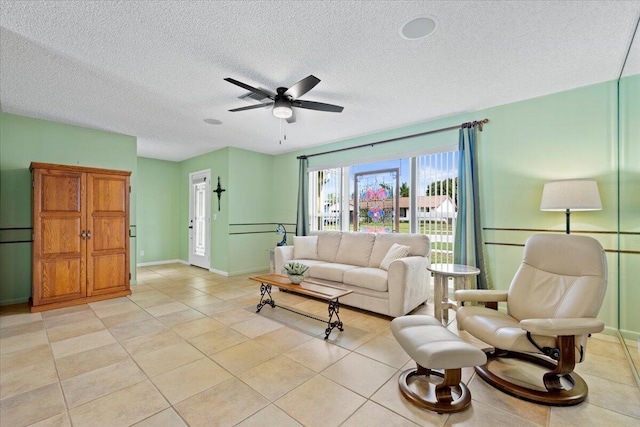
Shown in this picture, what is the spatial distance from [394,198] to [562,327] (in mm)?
3096

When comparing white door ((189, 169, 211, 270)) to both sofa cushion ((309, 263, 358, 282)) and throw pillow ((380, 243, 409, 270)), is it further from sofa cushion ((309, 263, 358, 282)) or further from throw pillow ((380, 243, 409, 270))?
throw pillow ((380, 243, 409, 270))

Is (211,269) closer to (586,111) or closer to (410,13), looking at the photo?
(410,13)

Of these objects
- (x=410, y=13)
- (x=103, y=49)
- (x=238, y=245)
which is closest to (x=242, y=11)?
(x=410, y=13)

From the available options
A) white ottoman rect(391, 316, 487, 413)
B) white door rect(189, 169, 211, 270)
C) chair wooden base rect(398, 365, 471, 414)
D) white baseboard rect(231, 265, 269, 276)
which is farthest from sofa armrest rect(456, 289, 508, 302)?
white door rect(189, 169, 211, 270)

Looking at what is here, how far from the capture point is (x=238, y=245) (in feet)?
19.4

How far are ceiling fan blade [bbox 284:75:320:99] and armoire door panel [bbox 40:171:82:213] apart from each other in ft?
10.9

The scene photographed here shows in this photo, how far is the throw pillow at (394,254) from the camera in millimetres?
3715

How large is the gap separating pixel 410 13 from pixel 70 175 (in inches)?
179

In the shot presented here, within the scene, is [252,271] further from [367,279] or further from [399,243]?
[399,243]

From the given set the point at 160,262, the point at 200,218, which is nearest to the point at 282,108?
the point at 200,218

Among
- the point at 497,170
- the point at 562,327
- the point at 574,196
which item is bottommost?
the point at 562,327

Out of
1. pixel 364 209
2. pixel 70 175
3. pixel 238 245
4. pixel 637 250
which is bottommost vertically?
pixel 238 245

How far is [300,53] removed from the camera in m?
2.46

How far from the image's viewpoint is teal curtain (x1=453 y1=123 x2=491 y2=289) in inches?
142
